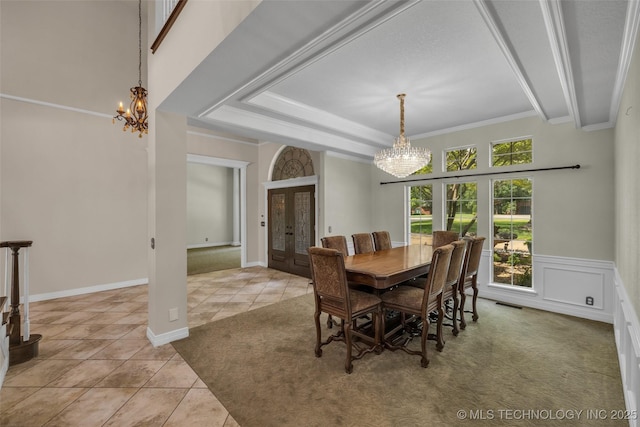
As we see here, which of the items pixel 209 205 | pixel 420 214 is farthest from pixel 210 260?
pixel 420 214

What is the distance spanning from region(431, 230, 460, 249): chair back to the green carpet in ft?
15.1

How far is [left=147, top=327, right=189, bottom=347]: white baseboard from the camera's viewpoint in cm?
278

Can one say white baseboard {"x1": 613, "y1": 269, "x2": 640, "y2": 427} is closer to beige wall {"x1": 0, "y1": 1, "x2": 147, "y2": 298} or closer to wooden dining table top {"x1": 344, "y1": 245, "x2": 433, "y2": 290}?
wooden dining table top {"x1": 344, "y1": 245, "x2": 433, "y2": 290}

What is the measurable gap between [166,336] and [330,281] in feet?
6.20

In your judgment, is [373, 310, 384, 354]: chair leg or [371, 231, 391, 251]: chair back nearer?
[373, 310, 384, 354]: chair leg

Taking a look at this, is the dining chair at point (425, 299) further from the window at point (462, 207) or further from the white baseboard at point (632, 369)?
the window at point (462, 207)

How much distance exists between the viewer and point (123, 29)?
16.1 ft

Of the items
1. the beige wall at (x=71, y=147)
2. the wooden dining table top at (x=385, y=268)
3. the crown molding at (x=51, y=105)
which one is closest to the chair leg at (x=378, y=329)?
the wooden dining table top at (x=385, y=268)

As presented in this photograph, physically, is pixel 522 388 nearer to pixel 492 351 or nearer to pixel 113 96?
pixel 492 351

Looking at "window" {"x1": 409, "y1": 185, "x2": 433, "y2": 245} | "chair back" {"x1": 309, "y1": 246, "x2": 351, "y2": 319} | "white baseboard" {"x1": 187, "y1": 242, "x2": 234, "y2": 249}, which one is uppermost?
"window" {"x1": 409, "y1": 185, "x2": 433, "y2": 245}

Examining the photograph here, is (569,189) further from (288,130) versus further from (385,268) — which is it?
(288,130)

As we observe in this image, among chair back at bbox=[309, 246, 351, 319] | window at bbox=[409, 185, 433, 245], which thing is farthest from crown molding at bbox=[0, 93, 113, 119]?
window at bbox=[409, 185, 433, 245]

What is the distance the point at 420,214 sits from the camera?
5230 millimetres

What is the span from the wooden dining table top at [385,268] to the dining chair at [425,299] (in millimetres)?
190
